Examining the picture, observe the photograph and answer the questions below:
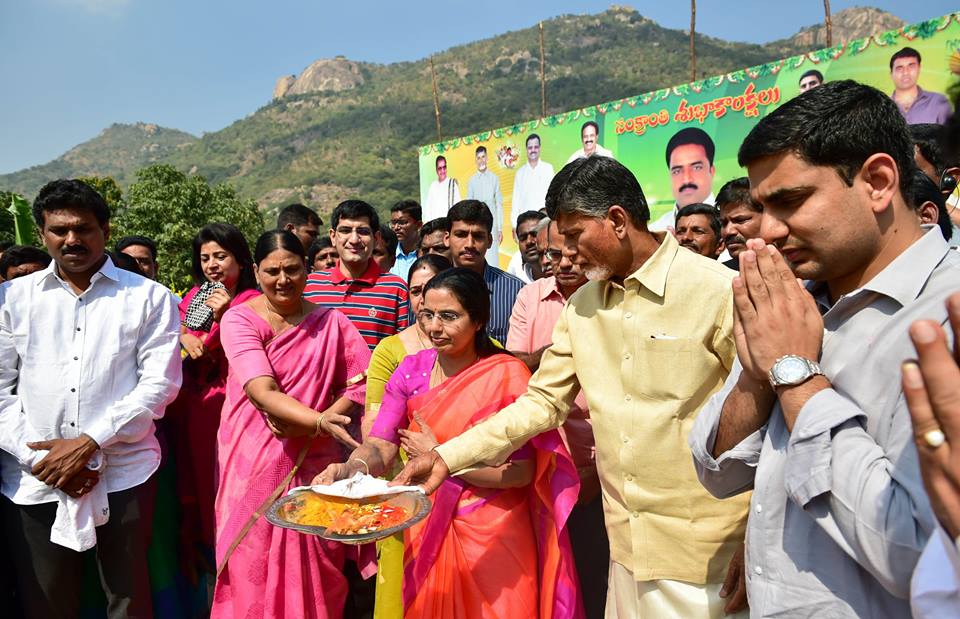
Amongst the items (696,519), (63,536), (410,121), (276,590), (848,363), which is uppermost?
(410,121)

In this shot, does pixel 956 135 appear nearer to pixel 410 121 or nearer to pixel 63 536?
pixel 63 536

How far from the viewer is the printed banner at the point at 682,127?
7.29 metres

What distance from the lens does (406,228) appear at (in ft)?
23.0

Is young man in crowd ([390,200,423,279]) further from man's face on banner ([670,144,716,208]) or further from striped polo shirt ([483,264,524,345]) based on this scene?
man's face on banner ([670,144,716,208])

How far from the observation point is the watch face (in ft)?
4.08

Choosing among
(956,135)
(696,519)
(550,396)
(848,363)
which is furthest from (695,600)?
(956,135)

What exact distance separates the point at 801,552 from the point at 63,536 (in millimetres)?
3117

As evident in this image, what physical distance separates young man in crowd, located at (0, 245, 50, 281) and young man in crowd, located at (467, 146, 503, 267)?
9.36m

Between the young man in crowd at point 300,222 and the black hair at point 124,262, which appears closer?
the black hair at point 124,262

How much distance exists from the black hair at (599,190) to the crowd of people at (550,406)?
1cm

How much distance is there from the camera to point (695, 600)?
2025 millimetres

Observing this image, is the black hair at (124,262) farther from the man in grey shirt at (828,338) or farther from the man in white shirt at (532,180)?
the man in white shirt at (532,180)

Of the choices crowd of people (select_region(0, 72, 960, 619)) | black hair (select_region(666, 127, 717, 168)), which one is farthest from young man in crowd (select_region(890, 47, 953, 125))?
crowd of people (select_region(0, 72, 960, 619))

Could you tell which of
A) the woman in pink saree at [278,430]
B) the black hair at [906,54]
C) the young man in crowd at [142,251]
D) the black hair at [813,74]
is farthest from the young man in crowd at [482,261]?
the black hair at [813,74]
